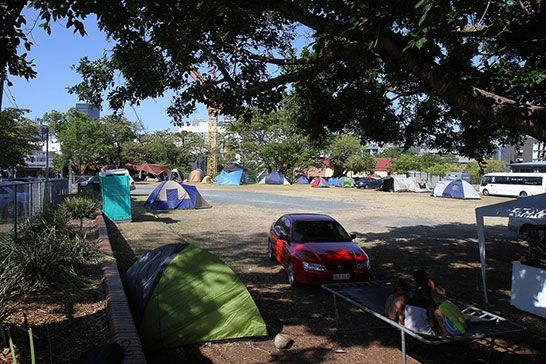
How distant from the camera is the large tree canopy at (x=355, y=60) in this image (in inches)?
210

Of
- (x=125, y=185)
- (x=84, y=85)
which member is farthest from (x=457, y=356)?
(x=125, y=185)

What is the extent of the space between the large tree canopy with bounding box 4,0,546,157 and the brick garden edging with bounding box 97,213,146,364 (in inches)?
130

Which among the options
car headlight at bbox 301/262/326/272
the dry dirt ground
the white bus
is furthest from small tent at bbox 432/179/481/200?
car headlight at bbox 301/262/326/272

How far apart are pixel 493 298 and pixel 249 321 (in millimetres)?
4594

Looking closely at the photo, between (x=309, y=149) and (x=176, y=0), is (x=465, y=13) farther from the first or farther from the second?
(x=309, y=149)

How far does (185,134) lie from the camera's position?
74.6 meters

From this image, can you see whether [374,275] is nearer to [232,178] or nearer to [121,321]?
[121,321]

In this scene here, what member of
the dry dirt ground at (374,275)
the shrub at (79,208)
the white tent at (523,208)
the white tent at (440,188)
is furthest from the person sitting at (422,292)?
the white tent at (440,188)

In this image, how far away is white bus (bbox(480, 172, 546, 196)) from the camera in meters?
33.4

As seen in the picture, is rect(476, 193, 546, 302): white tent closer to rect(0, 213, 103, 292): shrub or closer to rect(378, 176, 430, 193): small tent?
rect(0, 213, 103, 292): shrub

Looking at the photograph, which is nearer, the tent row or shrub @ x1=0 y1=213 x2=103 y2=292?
shrub @ x1=0 y1=213 x2=103 y2=292

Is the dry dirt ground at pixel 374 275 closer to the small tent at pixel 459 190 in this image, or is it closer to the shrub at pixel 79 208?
the shrub at pixel 79 208

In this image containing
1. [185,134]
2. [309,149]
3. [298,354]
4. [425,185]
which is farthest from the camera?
[185,134]

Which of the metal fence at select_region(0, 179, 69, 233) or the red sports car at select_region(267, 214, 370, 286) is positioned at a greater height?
the metal fence at select_region(0, 179, 69, 233)
